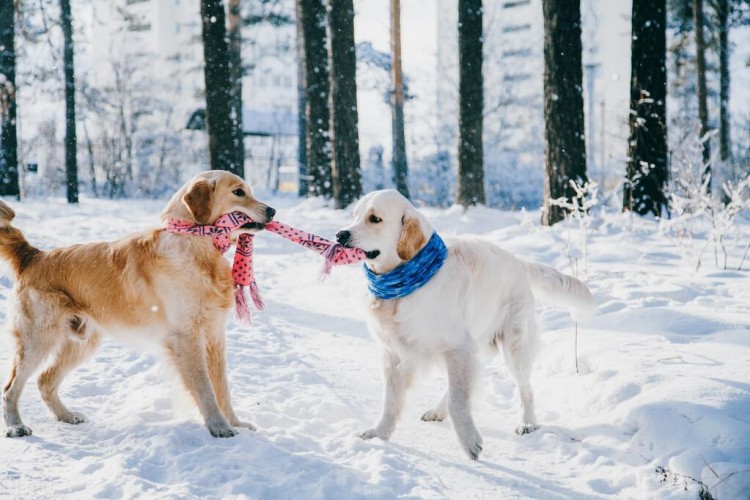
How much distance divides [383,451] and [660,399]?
151 cm

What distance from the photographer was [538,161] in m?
23.5

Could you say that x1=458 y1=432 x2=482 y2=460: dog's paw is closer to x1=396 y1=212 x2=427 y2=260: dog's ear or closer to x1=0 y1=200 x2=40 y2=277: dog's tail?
x1=396 y1=212 x2=427 y2=260: dog's ear

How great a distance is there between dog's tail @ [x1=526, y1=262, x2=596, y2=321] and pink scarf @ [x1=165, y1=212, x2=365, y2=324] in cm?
132

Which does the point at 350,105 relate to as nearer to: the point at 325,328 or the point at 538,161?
the point at 325,328

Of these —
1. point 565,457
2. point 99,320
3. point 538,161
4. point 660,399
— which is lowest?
point 565,457

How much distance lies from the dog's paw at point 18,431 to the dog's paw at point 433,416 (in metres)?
2.29

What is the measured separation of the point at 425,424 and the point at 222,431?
4.16 ft

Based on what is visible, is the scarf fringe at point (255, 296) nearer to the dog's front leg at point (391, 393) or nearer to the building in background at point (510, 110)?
the dog's front leg at point (391, 393)

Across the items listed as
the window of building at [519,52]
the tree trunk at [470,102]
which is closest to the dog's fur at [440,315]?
the tree trunk at [470,102]

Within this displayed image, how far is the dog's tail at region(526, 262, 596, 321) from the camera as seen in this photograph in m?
4.13

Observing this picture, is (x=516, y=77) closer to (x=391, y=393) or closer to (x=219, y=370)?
(x=391, y=393)

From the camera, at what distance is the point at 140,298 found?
3.52 m

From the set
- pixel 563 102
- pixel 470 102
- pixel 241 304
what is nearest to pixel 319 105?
pixel 470 102

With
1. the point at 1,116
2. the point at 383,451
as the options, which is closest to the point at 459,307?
the point at 383,451
